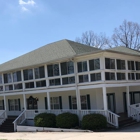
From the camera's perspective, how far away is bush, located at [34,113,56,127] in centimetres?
1827

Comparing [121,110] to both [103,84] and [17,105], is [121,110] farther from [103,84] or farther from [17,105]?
[17,105]

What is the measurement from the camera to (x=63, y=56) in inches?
747

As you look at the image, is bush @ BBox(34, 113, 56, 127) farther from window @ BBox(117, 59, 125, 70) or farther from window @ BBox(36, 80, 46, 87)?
window @ BBox(117, 59, 125, 70)

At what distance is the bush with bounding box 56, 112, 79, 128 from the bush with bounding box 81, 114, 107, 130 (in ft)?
3.62

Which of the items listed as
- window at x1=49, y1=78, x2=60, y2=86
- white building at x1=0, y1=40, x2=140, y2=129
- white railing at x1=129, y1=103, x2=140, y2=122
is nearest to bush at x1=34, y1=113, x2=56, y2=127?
white building at x1=0, y1=40, x2=140, y2=129

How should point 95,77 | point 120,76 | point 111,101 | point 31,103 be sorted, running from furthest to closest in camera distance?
point 31,103, point 111,101, point 120,76, point 95,77

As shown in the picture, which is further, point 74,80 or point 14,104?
point 14,104

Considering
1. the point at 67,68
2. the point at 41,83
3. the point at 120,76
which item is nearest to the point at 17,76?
the point at 41,83

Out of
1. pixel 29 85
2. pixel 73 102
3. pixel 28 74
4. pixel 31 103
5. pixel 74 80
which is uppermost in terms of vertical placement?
pixel 28 74

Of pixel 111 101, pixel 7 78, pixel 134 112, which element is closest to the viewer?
pixel 134 112

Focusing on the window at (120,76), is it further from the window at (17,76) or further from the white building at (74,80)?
the window at (17,76)

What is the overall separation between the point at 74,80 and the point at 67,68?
3.73 ft

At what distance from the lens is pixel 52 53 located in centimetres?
2134

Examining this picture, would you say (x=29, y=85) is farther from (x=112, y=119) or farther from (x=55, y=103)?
(x=112, y=119)
